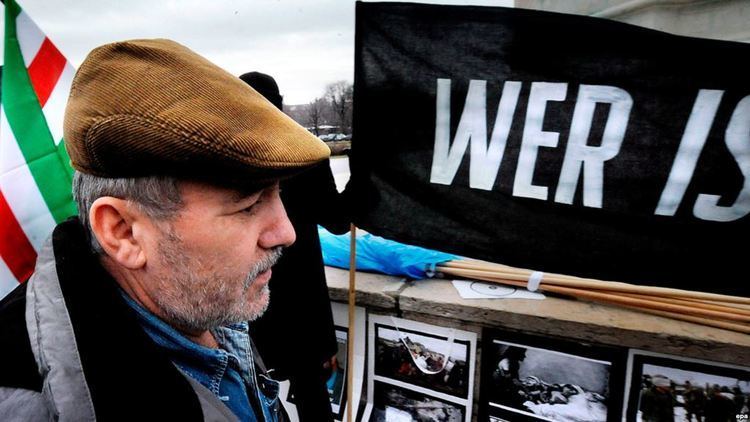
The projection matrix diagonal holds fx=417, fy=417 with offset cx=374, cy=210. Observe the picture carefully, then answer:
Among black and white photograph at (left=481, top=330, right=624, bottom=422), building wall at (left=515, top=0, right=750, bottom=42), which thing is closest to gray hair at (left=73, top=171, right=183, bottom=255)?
black and white photograph at (left=481, top=330, right=624, bottom=422)

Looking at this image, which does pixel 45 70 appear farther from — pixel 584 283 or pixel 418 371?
pixel 584 283

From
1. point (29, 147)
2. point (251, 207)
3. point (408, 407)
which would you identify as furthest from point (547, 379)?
point (29, 147)

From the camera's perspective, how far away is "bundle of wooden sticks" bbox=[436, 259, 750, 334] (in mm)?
1386

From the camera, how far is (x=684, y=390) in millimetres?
1364

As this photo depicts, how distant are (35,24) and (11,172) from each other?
0.63 m

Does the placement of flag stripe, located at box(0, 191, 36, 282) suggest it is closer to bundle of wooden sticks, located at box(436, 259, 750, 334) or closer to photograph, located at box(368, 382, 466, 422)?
photograph, located at box(368, 382, 466, 422)

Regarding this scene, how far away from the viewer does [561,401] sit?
5.08 ft

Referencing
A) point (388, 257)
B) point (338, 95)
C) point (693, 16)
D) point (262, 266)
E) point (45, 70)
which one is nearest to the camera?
point (262, 266)

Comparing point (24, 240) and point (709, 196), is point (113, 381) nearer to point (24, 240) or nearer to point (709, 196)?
point (24, 240)

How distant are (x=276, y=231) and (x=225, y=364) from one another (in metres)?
0.38

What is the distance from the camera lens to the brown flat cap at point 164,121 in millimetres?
783

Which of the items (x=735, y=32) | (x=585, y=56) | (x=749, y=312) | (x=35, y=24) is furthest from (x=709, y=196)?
(x=735, y=32)

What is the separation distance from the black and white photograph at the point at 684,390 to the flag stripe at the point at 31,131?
2.21m

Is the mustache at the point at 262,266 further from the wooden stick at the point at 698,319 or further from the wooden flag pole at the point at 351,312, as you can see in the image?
the wooden stick at the point at 698,319
